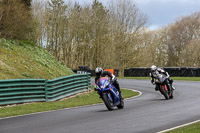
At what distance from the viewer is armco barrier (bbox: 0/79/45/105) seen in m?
14.6

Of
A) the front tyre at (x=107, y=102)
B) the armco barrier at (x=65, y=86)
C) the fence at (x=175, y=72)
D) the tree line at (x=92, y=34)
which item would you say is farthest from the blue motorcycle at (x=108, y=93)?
the tree line at (x=92, y=34)

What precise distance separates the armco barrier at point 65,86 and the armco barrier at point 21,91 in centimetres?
40

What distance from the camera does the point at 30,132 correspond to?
7.86 m

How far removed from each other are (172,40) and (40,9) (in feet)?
84.1

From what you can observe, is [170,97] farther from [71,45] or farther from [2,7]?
[71,45]

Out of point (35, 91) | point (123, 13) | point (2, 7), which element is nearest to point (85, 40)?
point (123, 13)

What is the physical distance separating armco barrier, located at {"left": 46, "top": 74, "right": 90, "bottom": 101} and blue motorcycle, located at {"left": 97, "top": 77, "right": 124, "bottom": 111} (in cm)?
504

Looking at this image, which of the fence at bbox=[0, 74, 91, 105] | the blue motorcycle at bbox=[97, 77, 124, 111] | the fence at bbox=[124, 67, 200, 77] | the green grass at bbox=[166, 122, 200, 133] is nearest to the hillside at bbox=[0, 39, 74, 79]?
the fence at bbox=[0, 74, 91, 105]

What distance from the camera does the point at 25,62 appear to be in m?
22.0

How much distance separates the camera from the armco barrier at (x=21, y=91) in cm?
1455

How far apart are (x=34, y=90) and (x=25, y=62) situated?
6545 mm

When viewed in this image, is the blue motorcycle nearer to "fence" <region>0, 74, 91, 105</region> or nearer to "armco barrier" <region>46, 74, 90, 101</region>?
"fence" <region>0, 74, 91, 105</region>

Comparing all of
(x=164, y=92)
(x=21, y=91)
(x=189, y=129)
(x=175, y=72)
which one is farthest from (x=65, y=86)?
(x=175, y=72)

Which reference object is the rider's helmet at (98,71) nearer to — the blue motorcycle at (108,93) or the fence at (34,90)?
the blue motorcycle at (108,93)
